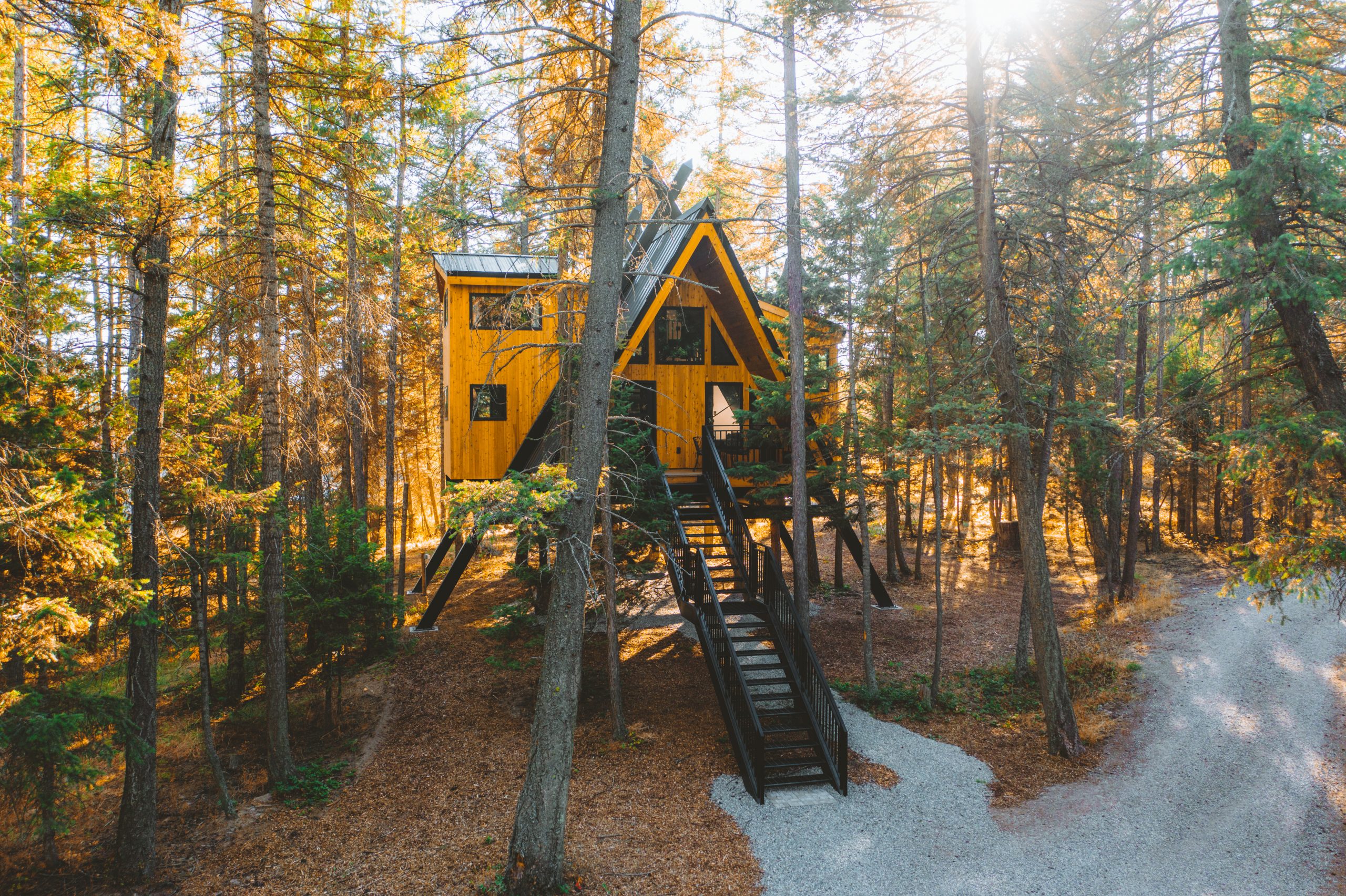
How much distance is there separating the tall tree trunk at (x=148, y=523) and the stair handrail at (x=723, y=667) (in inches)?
238

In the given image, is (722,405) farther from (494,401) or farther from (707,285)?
(494,401)

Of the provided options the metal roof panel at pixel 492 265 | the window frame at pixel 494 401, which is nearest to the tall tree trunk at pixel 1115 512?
the metal roof panel at pixel 492 265

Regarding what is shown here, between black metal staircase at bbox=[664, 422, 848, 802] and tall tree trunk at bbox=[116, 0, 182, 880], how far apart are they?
20.0 ft

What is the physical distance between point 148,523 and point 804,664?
28.8 ft

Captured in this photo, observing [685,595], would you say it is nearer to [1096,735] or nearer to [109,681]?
[1096,735]

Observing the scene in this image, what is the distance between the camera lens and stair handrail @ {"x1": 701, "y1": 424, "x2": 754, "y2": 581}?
456 inches

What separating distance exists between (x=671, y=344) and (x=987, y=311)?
6806 millimetres

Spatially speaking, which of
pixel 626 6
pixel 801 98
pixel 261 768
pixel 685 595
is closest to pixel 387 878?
pixel 261 768

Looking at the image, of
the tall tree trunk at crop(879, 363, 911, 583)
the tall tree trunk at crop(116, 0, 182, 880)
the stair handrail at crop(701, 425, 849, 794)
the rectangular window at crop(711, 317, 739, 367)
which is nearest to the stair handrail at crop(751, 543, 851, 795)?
the stair handrail at crop(701, 425, 849, 794)

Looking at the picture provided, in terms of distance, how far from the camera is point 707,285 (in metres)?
12.6

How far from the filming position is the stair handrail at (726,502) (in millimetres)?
11578

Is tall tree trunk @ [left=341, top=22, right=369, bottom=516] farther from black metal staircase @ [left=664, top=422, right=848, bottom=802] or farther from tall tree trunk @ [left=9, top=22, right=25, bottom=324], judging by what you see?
black metal staircase @ [left=664, top=422, right=848, bottom=802]

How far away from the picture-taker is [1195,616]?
14.8 m

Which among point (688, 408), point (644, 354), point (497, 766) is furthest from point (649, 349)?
point (497, 766)
